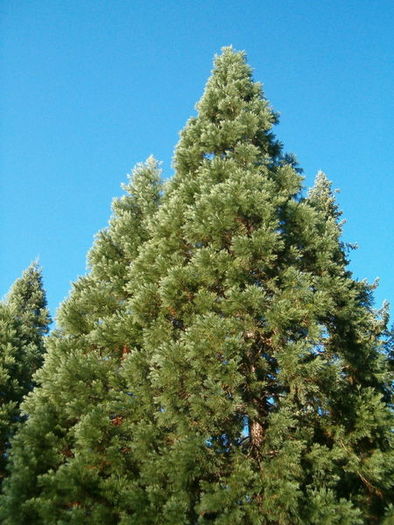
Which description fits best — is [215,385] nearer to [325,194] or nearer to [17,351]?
[17,351]

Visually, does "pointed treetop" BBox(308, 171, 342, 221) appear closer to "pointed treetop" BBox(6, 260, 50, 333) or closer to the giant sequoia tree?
the giant sequoia tree

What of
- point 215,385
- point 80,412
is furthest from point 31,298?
point 215,385

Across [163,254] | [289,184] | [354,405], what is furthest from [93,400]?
[289,184]

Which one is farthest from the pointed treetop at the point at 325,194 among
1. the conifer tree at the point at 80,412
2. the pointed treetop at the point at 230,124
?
the conifer tree at the point at 80,412

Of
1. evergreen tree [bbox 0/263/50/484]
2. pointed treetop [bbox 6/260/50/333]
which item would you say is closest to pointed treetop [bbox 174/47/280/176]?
evergreen tree [bbox 0/263/50/484]

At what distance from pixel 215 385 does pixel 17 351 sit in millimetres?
9908

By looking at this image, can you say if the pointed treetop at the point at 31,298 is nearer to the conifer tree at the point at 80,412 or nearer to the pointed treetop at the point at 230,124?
the conifer tree at the point at 80,412

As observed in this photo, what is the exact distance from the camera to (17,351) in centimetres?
1420

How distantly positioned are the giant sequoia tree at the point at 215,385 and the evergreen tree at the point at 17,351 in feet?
10.6

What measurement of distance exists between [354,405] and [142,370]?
4987mm

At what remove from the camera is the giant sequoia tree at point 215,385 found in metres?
6.71

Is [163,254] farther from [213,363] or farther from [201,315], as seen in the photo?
[213,363]

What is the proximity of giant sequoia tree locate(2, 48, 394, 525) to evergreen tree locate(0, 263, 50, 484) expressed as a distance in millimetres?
3220

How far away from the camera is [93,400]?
28.2 feet
